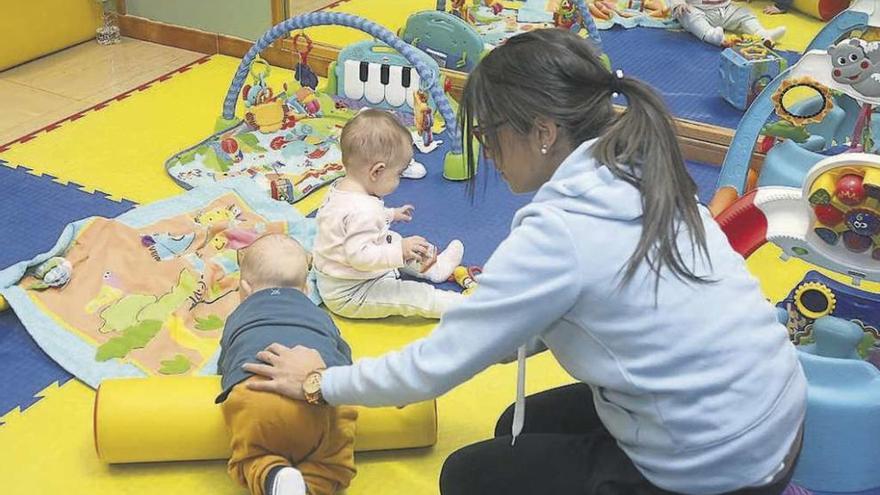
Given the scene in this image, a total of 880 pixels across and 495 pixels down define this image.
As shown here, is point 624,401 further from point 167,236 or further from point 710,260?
point 167,236

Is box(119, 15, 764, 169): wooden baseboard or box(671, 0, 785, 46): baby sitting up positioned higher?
box(671, 0, 785, 46): baby sitting up

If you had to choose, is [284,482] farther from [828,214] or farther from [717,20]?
[717,20]

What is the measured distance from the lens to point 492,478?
1288mm

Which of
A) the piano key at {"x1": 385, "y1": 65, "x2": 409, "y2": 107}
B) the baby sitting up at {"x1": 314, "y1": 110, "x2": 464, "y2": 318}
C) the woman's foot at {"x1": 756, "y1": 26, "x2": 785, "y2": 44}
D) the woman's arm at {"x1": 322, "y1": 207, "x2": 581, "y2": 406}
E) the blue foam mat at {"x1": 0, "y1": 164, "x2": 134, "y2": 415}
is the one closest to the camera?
the woman's arm at {"x1": 322, "y1": 207, "x2": 581, "y2": 406}

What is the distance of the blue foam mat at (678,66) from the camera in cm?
276

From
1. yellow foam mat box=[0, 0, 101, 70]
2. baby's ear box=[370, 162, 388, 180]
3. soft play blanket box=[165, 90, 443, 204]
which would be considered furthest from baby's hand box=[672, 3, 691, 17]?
yellow foam mat box=[0, 0, 101, 70]

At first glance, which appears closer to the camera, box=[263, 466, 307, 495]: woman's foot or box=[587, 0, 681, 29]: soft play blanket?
box=[263, 466, 307, 495]: woman's foot

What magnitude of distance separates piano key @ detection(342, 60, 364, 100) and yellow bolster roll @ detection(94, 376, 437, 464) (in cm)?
141

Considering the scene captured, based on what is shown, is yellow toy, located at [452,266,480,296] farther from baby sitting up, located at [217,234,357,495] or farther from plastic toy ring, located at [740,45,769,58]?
plastic toy ring, located at [740,45,769,58]

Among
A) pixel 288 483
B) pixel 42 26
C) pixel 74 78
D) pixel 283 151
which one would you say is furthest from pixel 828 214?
pixel 42 26

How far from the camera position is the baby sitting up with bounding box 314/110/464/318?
1.92 metres

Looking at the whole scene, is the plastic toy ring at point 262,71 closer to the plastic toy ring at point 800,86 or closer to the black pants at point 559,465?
the plastic toy ring at point 800,86

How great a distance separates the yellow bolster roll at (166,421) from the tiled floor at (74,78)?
1520 millimetres

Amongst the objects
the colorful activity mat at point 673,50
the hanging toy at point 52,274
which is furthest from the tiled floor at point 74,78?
the hanging toy at point 52,274
